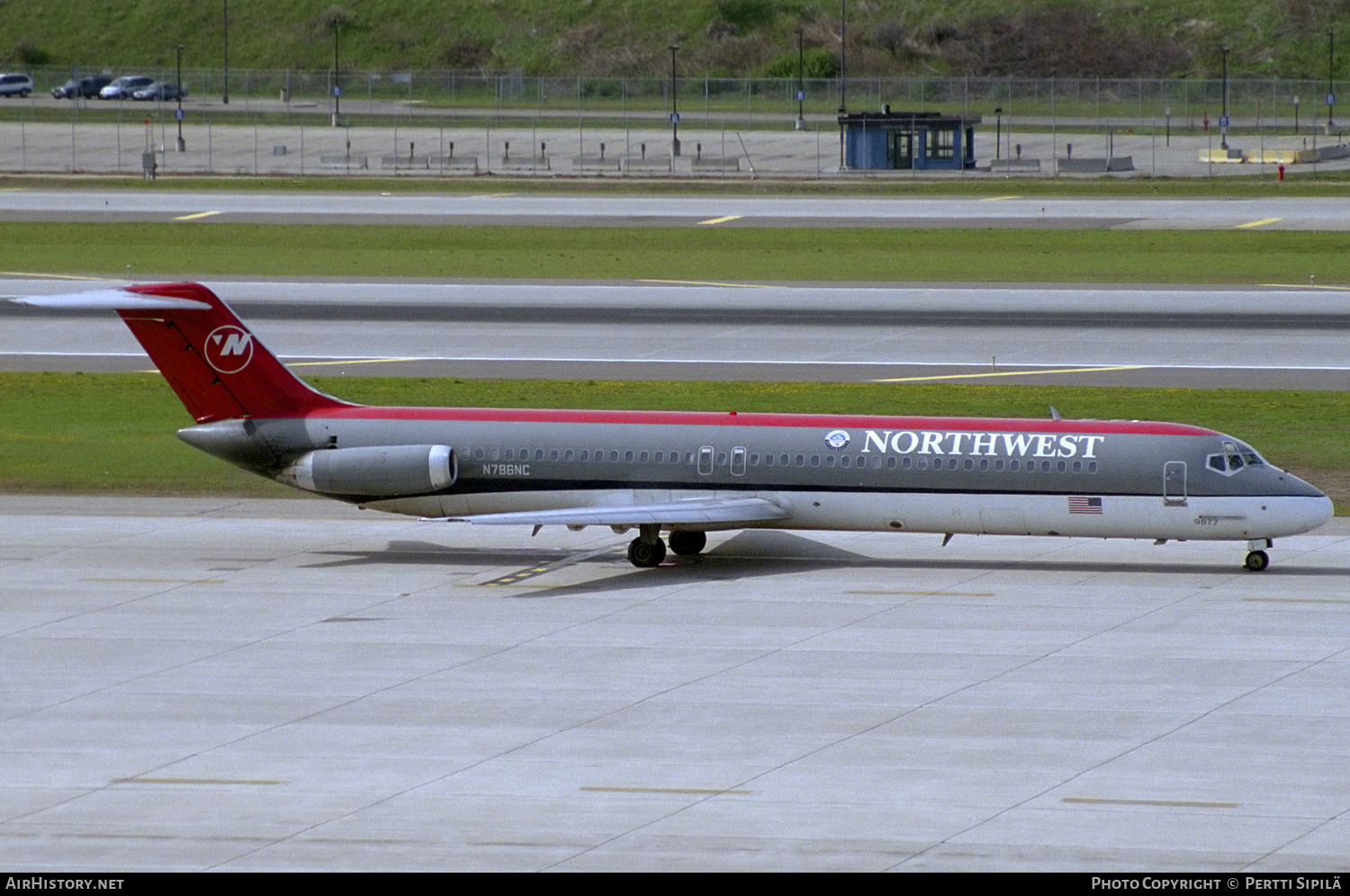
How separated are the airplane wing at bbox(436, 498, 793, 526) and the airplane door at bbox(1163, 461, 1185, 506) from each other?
755 centimetres

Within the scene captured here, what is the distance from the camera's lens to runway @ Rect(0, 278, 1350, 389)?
60094 millimetres

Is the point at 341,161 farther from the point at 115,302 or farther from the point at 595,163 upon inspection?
the point at 115,302

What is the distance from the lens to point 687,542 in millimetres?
39344

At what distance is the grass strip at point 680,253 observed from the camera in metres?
81.5

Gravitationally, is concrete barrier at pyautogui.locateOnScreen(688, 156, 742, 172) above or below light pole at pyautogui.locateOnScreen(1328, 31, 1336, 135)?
below

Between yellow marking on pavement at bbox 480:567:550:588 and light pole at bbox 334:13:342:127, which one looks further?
light pole at bbox 334:13:342:127

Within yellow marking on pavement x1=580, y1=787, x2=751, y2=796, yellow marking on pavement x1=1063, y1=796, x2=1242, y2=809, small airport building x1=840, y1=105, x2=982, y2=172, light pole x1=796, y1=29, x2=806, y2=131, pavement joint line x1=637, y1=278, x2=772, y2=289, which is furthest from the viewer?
light pole x1=796, y1=29, x2=806, y2=131

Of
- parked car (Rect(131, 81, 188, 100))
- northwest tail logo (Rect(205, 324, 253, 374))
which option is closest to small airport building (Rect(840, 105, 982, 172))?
parked car (Rect(131, 81, 188, 100))

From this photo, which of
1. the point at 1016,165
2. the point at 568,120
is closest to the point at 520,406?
the point at 1016,165

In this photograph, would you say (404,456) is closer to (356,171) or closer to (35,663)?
(35,663)

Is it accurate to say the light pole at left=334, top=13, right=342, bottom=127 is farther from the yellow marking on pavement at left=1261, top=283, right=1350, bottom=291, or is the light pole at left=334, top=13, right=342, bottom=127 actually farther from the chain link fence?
the yellow marking on pavement at left=1261, top=283, right=1350, bottom=291

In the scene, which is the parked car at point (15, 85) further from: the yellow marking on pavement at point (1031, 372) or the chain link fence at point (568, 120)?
the yellow marking on pavement at point (1031, 372)

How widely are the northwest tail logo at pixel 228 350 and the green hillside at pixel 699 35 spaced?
128m
